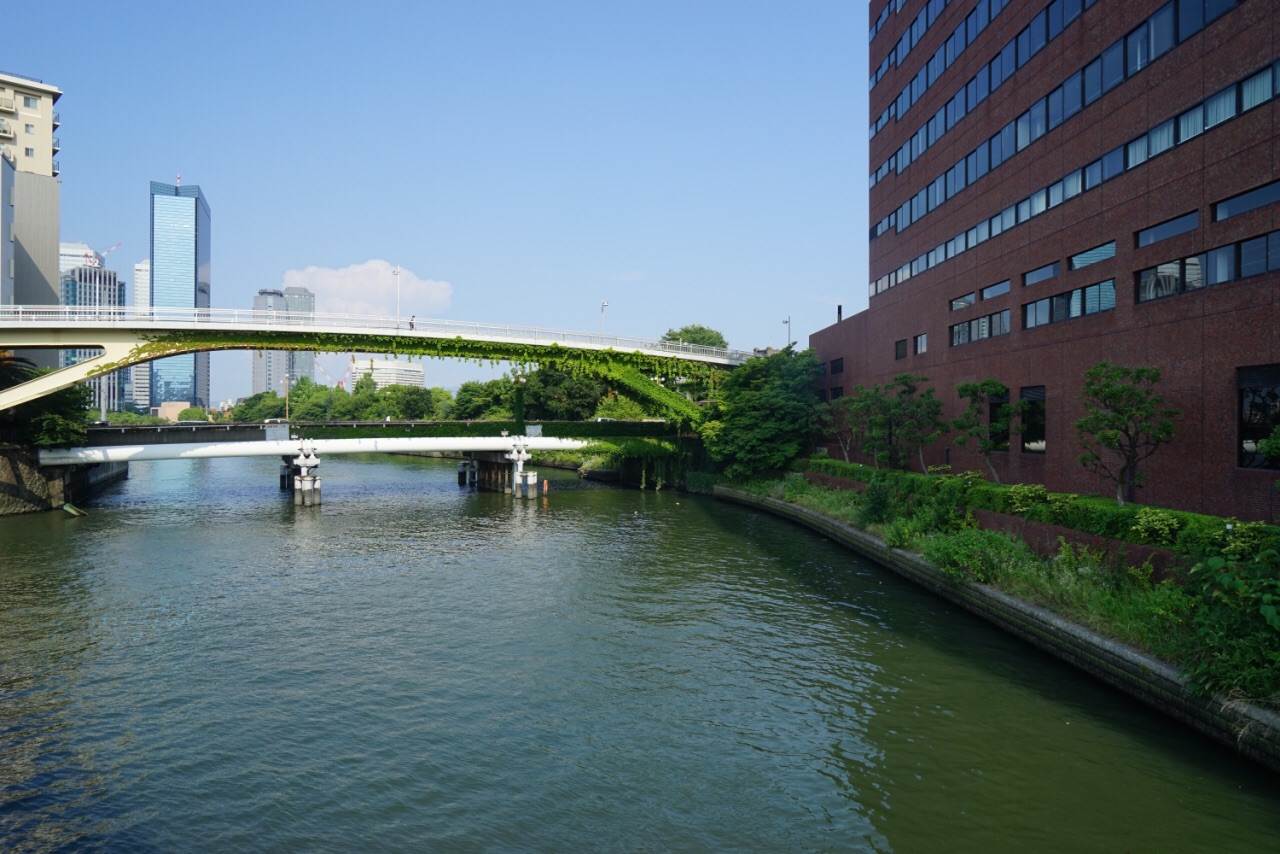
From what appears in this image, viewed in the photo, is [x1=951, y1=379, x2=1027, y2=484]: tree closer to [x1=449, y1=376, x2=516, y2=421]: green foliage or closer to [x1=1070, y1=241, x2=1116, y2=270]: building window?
[x1=1070, y1=241, x2=1116, y2=270]: building window

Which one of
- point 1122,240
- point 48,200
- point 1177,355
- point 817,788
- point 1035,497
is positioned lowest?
point 817,788

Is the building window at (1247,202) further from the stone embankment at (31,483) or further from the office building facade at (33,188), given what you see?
the office building facade at (33,188)

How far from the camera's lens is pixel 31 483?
47469 mm

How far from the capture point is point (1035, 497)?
2495 cm

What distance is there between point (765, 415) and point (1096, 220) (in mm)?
29190

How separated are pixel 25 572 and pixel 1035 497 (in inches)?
1433

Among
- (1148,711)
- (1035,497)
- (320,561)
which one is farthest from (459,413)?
(1148,711)

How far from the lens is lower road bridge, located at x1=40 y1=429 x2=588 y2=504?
161 feet

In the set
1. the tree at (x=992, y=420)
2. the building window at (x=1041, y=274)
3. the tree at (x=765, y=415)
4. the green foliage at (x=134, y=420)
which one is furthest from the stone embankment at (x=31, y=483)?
the building window at (x=1041, y=274)

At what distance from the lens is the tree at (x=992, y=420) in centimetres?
3169

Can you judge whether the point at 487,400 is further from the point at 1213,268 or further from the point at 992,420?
the point at 1213,268

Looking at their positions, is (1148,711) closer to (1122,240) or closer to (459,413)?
(1122,240)

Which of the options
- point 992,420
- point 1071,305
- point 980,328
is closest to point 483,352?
point 980,328

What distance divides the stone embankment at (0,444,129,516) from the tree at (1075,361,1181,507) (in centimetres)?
5443
